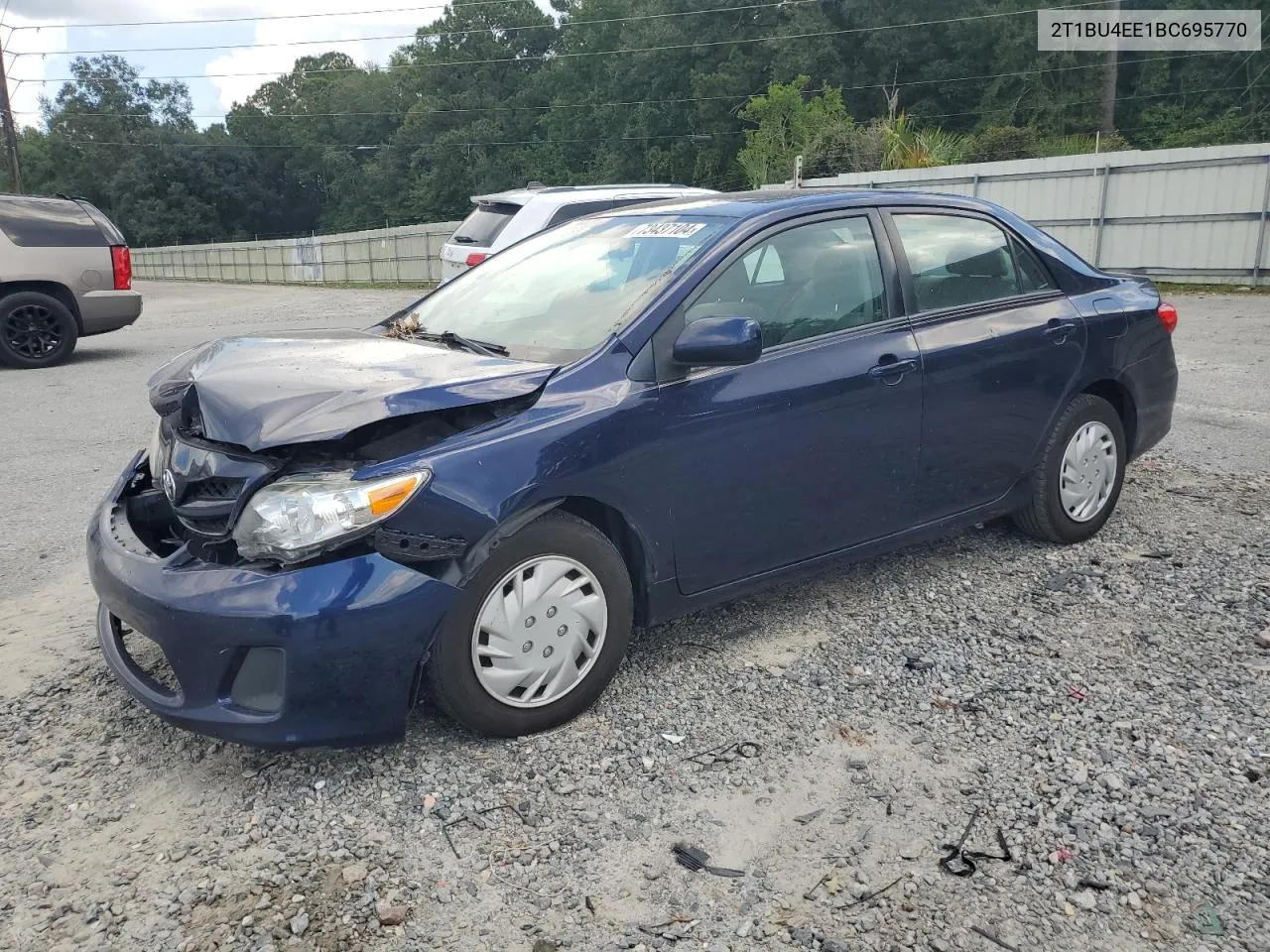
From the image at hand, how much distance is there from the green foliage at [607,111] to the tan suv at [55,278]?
16.6 meters

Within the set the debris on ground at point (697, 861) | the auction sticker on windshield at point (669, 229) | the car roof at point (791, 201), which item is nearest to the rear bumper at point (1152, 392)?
the car roof at point (791, 201)

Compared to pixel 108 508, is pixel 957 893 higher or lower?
lower

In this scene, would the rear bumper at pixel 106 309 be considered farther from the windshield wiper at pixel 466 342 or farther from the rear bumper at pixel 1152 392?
the rear bumper at pixel 1152 392

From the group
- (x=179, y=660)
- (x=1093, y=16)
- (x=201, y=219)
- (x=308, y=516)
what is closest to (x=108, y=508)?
(x=179, y=660)

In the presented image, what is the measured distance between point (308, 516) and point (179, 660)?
55 cm

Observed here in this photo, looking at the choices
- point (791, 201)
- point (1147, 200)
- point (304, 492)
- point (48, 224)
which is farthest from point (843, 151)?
point (304, 492)

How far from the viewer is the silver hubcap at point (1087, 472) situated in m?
4.70

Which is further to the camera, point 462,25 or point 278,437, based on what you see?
point 462,25

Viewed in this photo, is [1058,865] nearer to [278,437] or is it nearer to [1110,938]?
[1110,938]

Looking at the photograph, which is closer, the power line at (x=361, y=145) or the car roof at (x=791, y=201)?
the car roof at (x=791, y=201)

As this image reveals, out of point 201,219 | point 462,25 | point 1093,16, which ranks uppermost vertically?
point 462,25

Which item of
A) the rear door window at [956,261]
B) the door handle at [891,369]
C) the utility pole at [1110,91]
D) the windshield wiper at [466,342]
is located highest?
the utility pole at [1110,91]

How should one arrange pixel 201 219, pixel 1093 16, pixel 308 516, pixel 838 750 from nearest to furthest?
pixel 308 516 → pixel 838 750 → pixel 1093 16 → pixel 201 219

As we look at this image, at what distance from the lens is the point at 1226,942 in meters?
2.32
